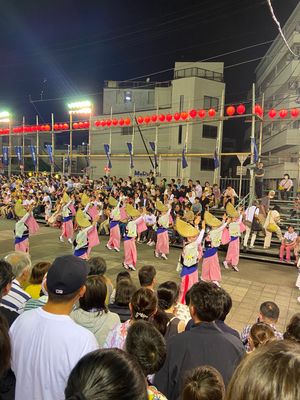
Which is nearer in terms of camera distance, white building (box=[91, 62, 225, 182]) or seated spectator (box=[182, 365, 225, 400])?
seated spectator (box=[182, 365, 225, 400])

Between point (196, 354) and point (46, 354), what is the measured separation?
0.91 meters

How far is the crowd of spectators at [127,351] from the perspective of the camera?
2.99ft

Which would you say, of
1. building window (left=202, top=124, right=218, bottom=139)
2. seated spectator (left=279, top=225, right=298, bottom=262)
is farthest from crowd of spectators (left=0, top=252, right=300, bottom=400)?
building window (left=202, top=124, right=218, bottom=139)

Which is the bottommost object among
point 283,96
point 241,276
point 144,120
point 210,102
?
point 241,276

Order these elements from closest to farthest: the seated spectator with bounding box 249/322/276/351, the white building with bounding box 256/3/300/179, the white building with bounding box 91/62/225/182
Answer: the seated spectator with bounding box 249/322/276/351 → the white building with bounding box 256/3/300/179 → the white building with bounding box 91/62/225/182

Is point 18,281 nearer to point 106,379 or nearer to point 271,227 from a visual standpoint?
point 106,379

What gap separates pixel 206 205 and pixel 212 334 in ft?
35.0

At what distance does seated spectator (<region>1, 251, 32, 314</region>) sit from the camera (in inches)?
113

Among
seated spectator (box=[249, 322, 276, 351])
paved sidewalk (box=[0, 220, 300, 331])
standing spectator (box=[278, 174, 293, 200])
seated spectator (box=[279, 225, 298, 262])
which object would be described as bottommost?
paved sidewalk (box=[0, 220, 300, 331])

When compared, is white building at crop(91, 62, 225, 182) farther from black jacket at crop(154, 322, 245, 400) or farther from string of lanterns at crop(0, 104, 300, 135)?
black jacket at crop(154, 322, 245, 400)

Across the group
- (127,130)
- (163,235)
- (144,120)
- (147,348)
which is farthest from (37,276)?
(127,130)

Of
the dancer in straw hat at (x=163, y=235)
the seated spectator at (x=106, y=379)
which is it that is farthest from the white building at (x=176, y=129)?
the seated spectator at (x=106, y=379)

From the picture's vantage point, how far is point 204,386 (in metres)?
1.54

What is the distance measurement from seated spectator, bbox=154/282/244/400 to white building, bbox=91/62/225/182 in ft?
66.1
